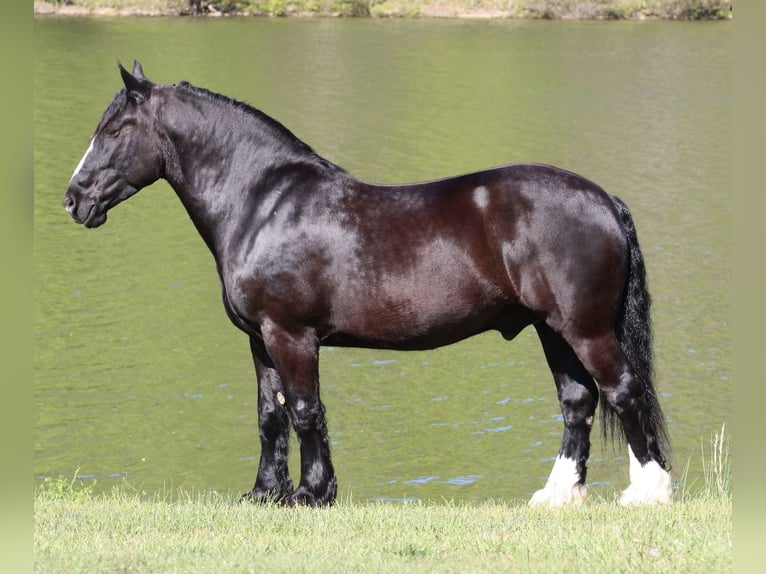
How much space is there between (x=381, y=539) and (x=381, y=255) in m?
1.71

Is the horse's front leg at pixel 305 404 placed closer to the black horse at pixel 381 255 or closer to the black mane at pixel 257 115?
the black horse at pixel 381 255

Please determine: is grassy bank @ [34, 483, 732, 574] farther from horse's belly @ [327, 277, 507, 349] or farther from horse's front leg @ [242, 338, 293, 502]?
horse's belly @ [327, 277, 507, 349]

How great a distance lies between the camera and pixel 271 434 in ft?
23.3

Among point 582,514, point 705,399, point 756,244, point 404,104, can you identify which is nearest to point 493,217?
point 582,514

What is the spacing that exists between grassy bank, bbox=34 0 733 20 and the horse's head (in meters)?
50.3

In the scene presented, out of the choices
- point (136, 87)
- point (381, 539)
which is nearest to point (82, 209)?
point (136, 87)

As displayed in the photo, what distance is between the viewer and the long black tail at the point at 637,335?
22.2 ft

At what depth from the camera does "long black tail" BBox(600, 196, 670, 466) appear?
678 cm

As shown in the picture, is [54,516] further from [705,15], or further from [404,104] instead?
[705,15]

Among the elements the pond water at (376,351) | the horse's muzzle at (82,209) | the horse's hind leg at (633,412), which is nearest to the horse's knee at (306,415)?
the horse's hind leg at (633,412)

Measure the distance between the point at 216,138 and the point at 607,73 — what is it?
34.1 m

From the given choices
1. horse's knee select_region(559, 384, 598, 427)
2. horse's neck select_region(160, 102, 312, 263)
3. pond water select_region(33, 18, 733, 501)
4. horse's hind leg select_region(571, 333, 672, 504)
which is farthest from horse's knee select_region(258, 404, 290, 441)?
pond water select_region(33, 18, 733, 501)

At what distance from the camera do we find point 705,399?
14.0 metres

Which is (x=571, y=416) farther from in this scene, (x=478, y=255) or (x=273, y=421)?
(x=273, y=421)
